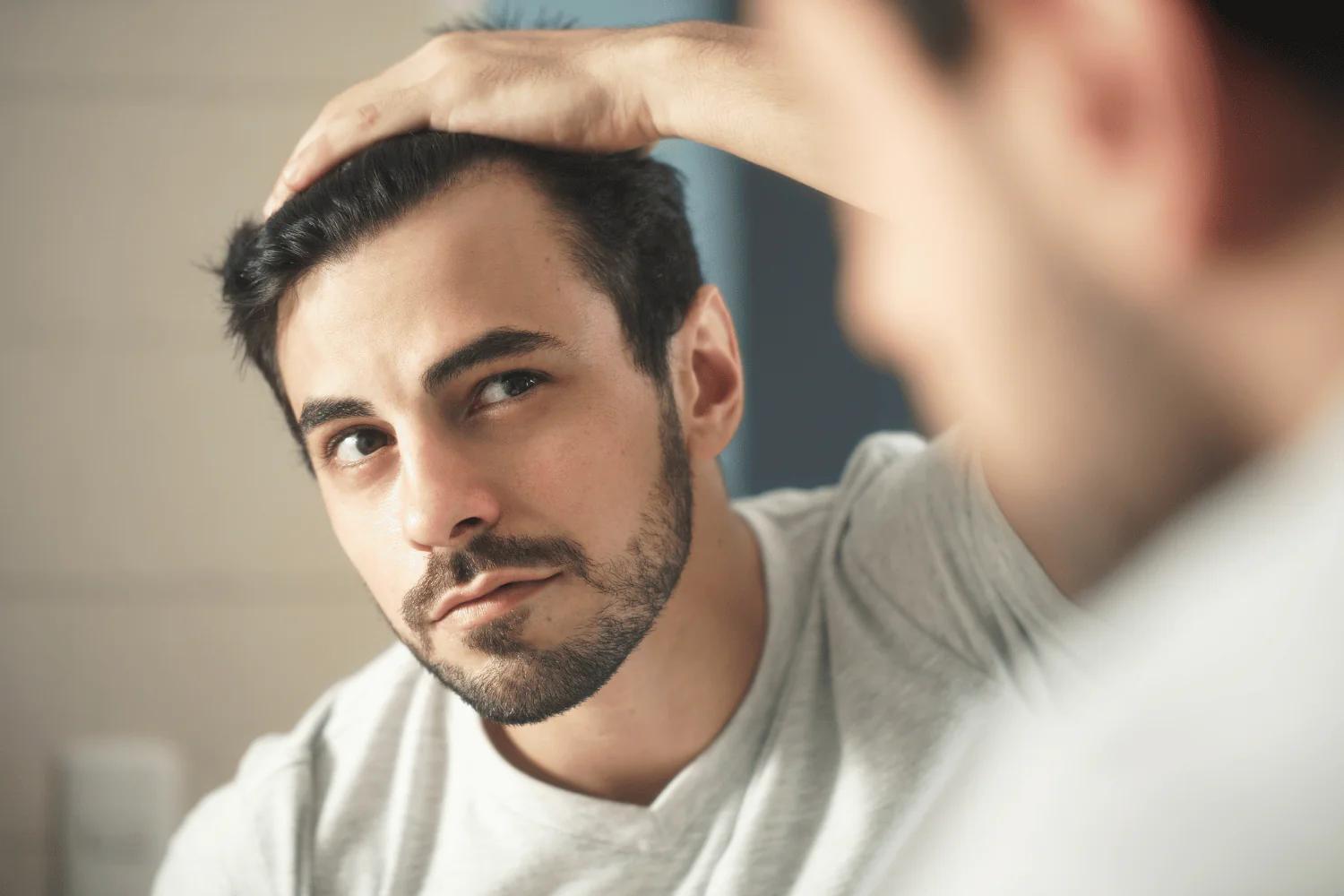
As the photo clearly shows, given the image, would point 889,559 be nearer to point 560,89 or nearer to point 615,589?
point 615,589

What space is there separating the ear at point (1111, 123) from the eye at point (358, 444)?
0.48 m

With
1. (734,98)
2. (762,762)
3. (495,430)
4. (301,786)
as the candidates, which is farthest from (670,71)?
(301,786)

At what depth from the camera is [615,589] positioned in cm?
71

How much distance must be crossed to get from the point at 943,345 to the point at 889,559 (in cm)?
38

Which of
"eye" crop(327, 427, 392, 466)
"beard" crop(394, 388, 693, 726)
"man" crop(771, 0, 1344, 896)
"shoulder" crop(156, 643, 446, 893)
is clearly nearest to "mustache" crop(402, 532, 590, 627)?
"beard" crop(394, 388, 693, 726)

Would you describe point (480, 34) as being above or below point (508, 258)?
above

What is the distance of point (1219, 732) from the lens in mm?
380

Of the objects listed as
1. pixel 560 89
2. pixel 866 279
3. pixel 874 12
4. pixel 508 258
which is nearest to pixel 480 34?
pixel 560 89

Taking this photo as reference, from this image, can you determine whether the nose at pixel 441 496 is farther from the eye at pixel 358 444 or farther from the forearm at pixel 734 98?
the forearm at pixel 734 98

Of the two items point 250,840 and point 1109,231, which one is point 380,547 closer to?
point 250,840

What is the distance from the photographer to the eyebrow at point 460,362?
2.22 feet

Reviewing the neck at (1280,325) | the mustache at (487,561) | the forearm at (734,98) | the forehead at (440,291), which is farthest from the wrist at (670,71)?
the neck at (1280,325)

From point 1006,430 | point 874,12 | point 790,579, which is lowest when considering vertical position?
point 790,579

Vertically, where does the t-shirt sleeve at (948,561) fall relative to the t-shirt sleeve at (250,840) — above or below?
above
